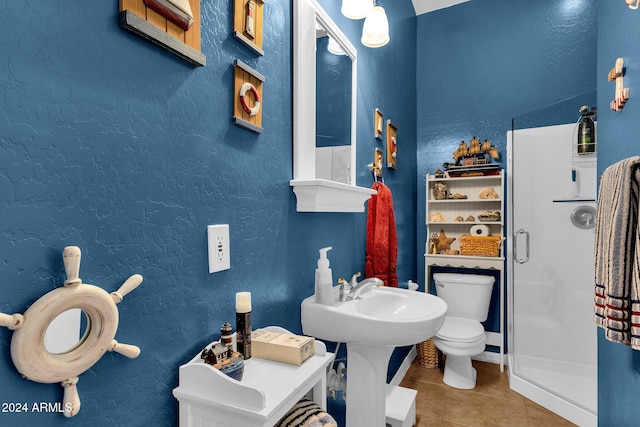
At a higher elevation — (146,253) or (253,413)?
(146,253)

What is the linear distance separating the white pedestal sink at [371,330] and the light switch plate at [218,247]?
47 cm

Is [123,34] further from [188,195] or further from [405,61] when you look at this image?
[405,61]

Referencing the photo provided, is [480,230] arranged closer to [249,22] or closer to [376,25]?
[376,25]

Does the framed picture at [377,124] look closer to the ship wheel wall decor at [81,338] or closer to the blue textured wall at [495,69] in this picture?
the blue textured wall at [495,69]

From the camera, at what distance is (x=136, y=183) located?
0.75 meters

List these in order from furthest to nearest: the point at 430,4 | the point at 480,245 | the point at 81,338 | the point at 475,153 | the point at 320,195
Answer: the point at 430,4 < the point at 475,153 < the point at 480,245 < the point at 320,195 < the point at 81,338

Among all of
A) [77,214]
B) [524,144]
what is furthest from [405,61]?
[77,214]

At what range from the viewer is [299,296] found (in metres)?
1.40

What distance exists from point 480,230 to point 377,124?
1409 mm

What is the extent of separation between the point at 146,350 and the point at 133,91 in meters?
0.57

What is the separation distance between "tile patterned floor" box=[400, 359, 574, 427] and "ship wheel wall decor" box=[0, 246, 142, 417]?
6.47 ft

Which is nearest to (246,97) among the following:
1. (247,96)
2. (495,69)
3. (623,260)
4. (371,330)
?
(247,96)

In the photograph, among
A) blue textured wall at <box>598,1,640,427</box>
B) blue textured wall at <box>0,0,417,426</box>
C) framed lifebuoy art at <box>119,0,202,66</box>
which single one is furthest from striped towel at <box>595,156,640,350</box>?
framed lifebuoy art at <box>119,0,202,66</box>

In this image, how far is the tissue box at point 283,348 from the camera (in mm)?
935
